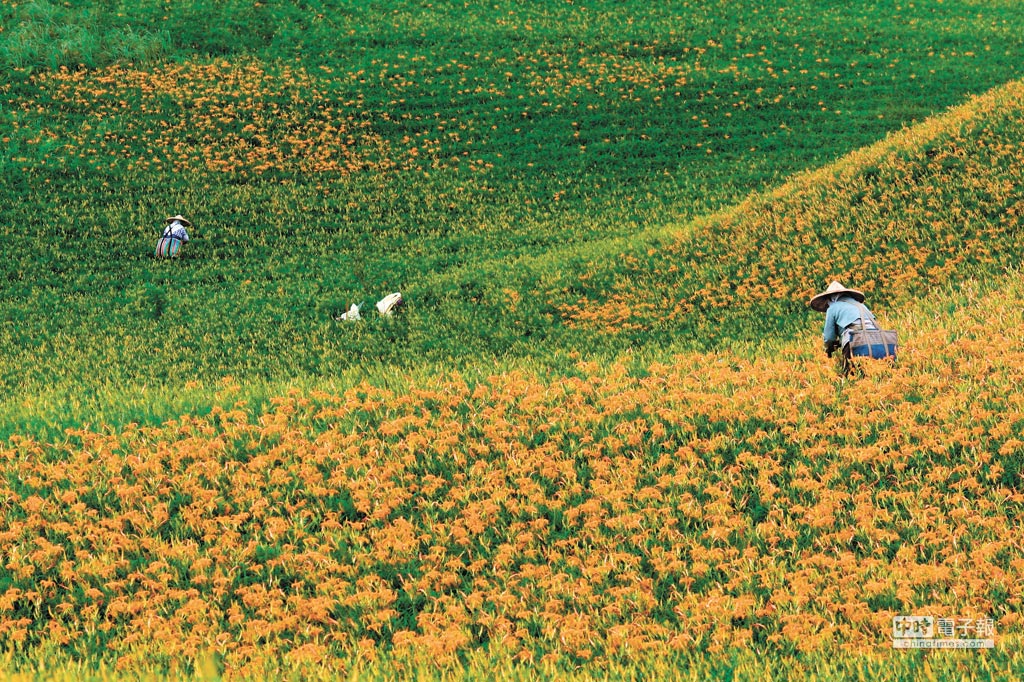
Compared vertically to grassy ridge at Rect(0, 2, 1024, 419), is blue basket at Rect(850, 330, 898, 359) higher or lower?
lower

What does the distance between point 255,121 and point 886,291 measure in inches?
966

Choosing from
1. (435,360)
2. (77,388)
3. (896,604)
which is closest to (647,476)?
(896,604)

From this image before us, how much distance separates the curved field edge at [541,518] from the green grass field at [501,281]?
0.05m

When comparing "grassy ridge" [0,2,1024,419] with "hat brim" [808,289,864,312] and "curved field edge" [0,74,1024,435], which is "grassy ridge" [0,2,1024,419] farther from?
"hat brim" [808,289,864,312]

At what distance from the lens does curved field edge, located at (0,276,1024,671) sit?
577cm

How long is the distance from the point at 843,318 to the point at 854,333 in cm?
31

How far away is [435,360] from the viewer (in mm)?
15734

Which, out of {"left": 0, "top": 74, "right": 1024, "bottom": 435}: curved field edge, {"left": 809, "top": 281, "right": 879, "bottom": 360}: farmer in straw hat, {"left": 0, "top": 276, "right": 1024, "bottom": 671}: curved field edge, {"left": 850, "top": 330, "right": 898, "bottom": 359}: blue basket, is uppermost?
{"left": 0, "top": 74, "right": 1024, "bottom": 435}: curved field edge

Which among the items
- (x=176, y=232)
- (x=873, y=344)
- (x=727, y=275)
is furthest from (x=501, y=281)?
(x=873, y=344)

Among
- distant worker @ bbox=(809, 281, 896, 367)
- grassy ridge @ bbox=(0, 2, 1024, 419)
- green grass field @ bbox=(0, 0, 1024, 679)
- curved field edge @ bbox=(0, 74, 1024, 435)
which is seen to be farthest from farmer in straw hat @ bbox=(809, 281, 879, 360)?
grassy ridge @ bbox=(0, 2, 1024, 419)

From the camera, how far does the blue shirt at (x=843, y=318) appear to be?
34.5ft

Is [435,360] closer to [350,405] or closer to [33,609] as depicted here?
[350,405]

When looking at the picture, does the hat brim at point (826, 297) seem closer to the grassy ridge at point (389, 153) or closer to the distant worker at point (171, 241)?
the grassy ridge at point (389, 153)

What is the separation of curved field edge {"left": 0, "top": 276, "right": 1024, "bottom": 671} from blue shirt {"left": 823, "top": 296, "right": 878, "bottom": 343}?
630mm
